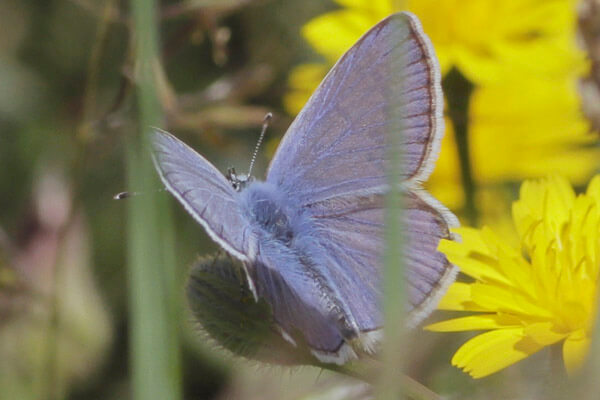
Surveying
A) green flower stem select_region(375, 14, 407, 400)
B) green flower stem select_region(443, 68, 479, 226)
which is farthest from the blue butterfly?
green flower stem select_region(443, 68, 479, 226)

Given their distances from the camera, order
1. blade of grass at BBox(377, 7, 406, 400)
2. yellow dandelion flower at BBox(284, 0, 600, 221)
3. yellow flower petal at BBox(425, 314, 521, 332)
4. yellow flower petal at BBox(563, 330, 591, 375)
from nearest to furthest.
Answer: blade of grass at BBox(377, 7, 406, 400)
yellow flower petal at BBox(563, 330, 591, 375)
yellow flower petal at BBox(425, 314, 521, 332)
yellow dandelion flower at BBox(284, 0, 600, 221)

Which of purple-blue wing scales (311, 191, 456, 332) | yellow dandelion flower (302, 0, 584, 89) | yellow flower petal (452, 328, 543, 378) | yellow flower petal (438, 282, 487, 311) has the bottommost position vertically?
yellow flower petal (452, 328, 543, 378)

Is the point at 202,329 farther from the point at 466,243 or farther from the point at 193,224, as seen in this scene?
the point at 193,224

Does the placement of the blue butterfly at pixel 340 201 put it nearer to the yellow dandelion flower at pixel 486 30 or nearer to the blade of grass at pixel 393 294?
the blade of grass at pixel 393 294

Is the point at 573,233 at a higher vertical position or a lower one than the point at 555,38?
lower

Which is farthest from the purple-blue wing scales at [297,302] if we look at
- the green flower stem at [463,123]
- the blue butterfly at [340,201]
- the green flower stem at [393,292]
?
the green flower stem at [463,123]

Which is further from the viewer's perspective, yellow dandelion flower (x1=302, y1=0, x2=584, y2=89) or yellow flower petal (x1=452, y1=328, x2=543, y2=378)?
yellow dandelion flower (x1=302, y1=0, x2=584, y2=89)

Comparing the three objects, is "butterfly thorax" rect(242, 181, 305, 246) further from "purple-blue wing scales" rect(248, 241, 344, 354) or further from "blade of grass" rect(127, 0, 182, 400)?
"blade of grass" rect(127, 0, 182, 400)

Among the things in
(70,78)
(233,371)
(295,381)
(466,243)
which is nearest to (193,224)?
(233,371)
